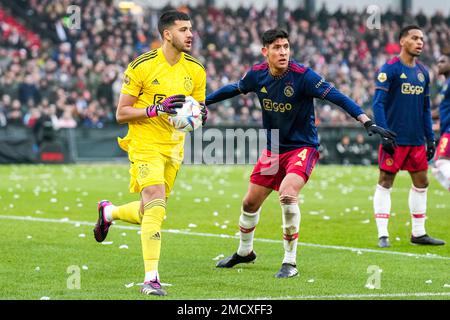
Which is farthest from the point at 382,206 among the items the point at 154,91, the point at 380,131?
the point at 154,91

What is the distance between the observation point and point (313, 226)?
1367 centimetres

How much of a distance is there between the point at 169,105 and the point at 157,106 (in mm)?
153

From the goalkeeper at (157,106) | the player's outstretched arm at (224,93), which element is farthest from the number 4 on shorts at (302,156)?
the goalkeeper at (157,106)

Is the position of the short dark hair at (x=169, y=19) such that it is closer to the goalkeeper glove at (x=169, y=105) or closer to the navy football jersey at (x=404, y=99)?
the goalkeeper glove at (x=169, y=105)

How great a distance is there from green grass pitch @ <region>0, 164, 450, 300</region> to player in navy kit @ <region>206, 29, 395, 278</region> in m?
0.41

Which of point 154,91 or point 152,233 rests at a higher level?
point 154,91

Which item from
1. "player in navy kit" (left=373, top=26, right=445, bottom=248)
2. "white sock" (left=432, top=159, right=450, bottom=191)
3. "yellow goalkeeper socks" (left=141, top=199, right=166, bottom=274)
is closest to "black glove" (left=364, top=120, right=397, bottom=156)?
"yellow goalkeeper socks" (left=141, top=199, right=166, bottom=274)

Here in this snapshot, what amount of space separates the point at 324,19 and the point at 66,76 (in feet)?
44.9

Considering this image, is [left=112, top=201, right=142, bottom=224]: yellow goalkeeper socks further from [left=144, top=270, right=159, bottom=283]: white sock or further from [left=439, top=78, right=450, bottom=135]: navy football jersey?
[left=439, top=78, right=450, bottom=135]: navy football jersey

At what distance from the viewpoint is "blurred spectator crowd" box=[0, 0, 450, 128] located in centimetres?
3059

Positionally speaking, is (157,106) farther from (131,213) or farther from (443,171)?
(443,171)

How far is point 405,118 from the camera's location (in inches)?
463

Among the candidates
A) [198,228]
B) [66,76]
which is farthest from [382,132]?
[66,76]
